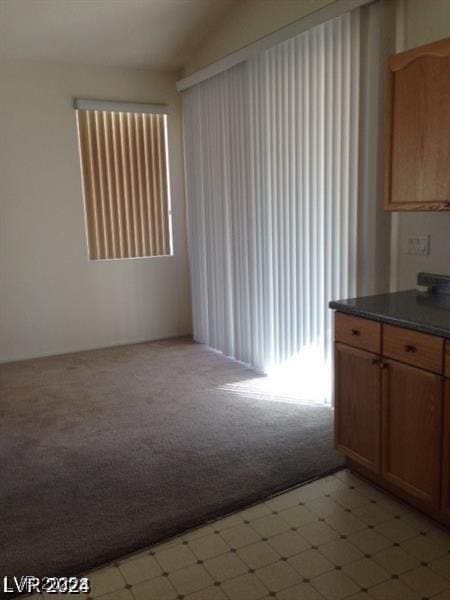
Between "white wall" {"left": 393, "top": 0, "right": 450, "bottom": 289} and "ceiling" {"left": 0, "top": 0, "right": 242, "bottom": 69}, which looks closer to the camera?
"white wall" {"left": 393, "top": 0, "right": 450, "bottom": 289}

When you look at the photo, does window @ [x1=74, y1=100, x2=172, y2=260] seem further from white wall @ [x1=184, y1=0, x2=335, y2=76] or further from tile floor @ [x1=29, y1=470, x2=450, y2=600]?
tile floor @ [x1=29, y1=470, x2=450, y2=600]

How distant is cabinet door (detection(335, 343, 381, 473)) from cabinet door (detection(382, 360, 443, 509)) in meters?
0.06

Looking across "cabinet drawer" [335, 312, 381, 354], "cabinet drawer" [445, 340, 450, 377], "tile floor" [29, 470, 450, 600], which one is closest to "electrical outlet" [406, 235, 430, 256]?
"cabinet drawer" [335, 312, 381, 354]

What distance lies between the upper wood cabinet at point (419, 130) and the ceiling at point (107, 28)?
86.9 inches

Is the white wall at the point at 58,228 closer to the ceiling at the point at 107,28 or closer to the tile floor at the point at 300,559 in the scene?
the ceiling at the point at 107,28

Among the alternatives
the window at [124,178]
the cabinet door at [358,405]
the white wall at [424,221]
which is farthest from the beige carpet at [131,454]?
the window at [124,178]

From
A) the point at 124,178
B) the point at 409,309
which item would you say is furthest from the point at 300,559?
the point at 124,178

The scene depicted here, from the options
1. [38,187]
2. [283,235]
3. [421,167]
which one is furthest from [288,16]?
[38,187]

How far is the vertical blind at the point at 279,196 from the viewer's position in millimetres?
3357

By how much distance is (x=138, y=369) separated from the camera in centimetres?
457

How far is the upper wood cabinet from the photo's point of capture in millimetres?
2348

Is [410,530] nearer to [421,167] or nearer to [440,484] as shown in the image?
[440,484]

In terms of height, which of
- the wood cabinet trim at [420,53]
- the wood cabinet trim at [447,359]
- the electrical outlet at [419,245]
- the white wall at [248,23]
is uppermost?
the white wall at [248,23]

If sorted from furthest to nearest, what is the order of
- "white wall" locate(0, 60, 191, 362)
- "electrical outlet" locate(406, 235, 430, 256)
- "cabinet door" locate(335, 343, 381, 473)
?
"white wall" locate(0, 60, 191, 362) < "electrical outlet" locate(406, 235, 430, 256) < "cabinet door" locate(335, 343, 381, 473)
